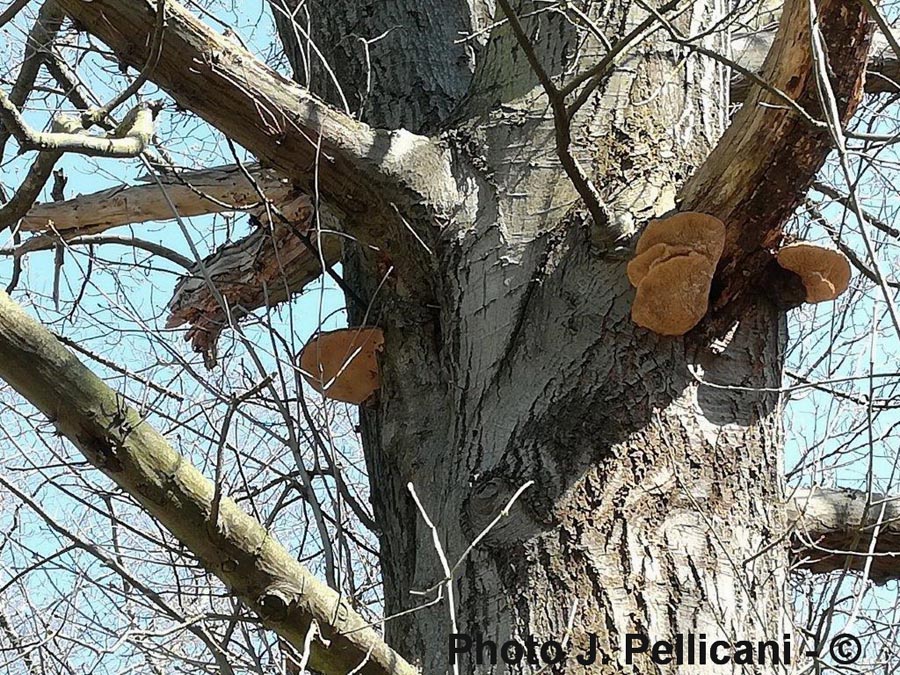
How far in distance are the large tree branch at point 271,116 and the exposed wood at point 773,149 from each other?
0.69m

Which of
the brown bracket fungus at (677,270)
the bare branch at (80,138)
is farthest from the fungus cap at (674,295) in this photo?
the bare branch at (80,138)

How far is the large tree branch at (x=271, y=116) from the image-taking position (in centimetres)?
233

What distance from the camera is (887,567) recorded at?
9.93 feet

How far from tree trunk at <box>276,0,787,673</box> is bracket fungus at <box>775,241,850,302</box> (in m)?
0.12

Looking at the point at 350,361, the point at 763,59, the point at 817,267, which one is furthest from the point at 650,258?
the point at 763,59

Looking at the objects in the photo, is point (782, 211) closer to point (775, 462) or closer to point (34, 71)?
point (775, 462)

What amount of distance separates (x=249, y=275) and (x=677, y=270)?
1760 mm

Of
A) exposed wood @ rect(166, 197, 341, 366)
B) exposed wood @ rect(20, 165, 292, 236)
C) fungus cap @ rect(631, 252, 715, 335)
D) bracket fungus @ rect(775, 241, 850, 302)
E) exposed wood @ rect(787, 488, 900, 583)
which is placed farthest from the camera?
exposed wood @ rect(20, 165, 292, 236)

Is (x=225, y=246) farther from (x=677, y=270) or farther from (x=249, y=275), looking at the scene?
(x=677, y=270)

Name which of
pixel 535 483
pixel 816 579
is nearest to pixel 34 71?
pixel 535 483

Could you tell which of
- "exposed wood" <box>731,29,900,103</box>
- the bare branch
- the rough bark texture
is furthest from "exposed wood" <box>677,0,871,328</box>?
the bare branch

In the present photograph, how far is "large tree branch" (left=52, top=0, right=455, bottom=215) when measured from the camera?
233 cm

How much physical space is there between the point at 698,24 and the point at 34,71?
1835mm

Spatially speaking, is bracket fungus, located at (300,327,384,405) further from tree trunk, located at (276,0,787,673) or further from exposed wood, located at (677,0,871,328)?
exposed wood, located at (677,0,871,328)
